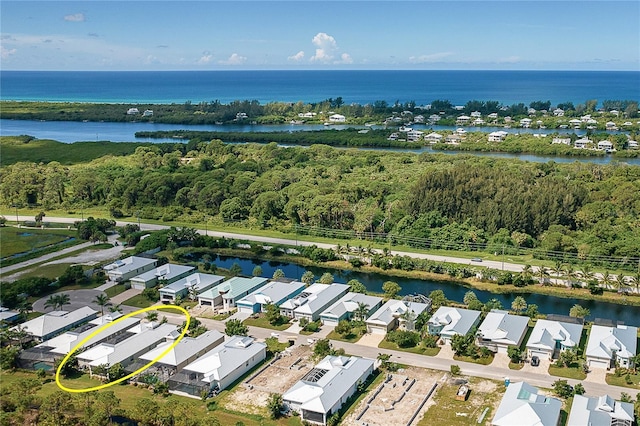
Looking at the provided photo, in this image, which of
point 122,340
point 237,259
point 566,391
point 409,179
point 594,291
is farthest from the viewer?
point 409,179

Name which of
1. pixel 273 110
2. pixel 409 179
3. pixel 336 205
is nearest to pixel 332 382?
pixel 336 205

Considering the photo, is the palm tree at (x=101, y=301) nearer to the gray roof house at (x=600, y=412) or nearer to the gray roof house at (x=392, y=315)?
the gray roof house at (x=392, y=315)

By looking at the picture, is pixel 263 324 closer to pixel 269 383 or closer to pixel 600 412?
pixel 269 383

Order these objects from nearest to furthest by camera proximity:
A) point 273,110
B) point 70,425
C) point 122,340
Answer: point 70,425
point 122,340
point 273,110

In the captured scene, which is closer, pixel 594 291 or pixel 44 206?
pixel 594 291

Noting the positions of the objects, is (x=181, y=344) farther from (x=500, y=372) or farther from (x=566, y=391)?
(x=566, y=391)

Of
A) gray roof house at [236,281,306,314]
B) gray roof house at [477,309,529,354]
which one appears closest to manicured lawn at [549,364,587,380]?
gray roof house at [477,309,529,354]

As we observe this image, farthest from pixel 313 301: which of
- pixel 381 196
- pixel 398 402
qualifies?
pixel 381 196
